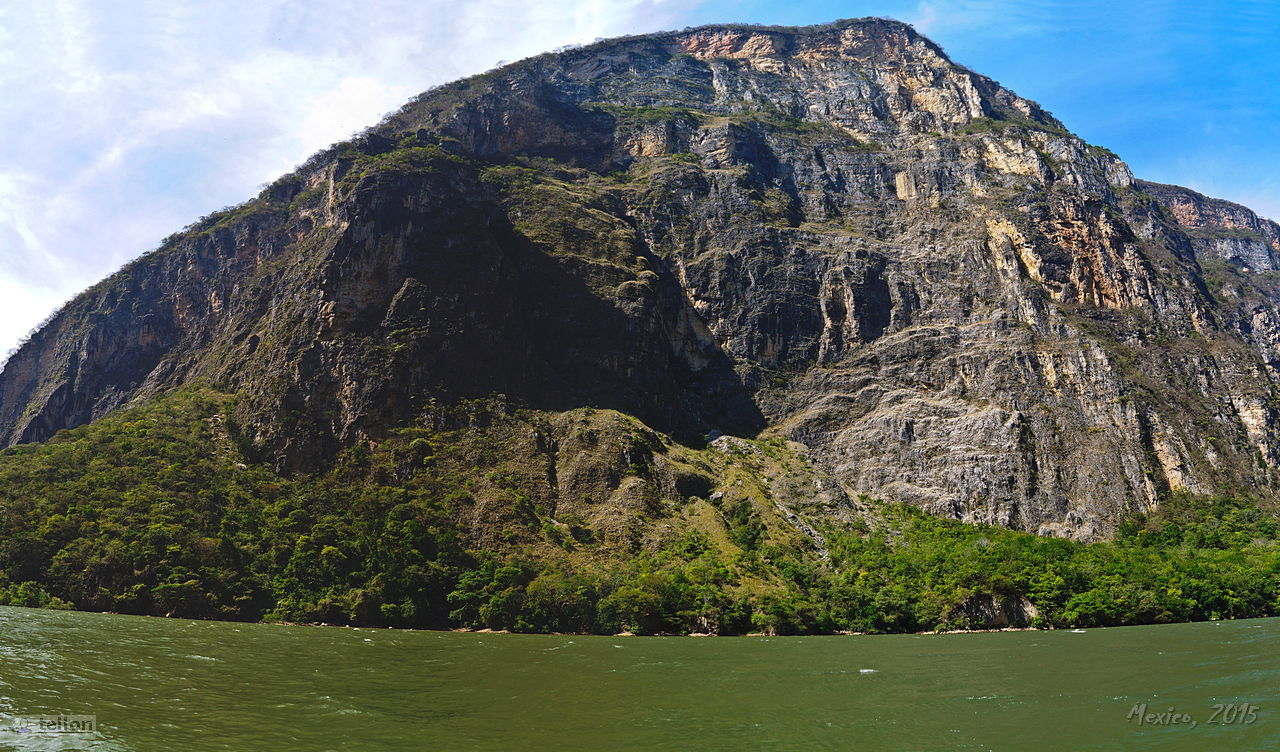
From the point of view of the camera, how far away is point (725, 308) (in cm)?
15600

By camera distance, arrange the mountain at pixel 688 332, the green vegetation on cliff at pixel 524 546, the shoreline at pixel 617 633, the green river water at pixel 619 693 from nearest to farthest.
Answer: the green river water at pixel 619 693 < the shoreline at pixel 617 633 < the green vegetation on cliff at pixel 524 546 < the mountain at pixel 688 332

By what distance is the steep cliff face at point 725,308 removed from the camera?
121938 mm

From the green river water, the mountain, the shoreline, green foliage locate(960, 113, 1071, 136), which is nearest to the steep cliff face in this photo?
the mountain

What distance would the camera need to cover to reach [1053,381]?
13125 cm

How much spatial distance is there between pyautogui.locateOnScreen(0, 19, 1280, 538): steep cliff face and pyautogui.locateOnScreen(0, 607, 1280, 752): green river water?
62.1 metres

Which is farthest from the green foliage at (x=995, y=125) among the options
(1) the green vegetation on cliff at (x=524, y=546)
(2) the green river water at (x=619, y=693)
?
(2) the green river water at (x=619, y=693)

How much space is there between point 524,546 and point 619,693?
197 feet

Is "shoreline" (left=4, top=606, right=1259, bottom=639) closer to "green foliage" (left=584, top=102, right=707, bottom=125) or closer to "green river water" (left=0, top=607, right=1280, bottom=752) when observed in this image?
"green river water" (left=0, top=607, right=1280, bottom=752)

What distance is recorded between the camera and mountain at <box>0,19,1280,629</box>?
116m

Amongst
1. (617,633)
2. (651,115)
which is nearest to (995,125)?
(651,115)

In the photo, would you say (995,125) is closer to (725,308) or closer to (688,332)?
(725,308)

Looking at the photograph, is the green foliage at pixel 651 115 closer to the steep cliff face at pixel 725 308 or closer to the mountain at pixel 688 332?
the steep cliff face at pixel 725 308

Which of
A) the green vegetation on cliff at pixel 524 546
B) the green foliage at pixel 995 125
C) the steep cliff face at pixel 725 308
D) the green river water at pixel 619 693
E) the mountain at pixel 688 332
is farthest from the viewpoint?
the green foliage at pixel 995 125

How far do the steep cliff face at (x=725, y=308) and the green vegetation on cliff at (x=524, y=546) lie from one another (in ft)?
30.2
